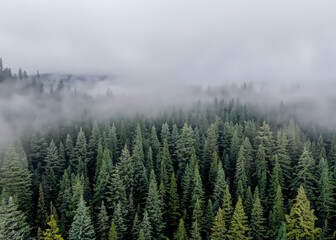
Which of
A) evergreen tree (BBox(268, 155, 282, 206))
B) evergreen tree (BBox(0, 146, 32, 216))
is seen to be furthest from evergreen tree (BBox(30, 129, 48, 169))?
evergreen tree (BBox(268, 155, 282, 206))

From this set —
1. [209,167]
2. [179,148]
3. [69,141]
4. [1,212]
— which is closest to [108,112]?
[69,141]

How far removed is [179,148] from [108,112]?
2339 inches

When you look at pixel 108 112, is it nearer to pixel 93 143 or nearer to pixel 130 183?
pixel 93 143

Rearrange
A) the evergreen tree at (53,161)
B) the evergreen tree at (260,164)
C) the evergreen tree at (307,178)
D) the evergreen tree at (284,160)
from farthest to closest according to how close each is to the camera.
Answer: the evergreen tree at (53,161) → the evergreen tree at (284,160) → the evergreen tree at (260,164) → the evergreen tree at (307,178)

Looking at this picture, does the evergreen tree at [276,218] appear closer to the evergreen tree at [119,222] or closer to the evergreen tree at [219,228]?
the evergreen tree at [219,228]

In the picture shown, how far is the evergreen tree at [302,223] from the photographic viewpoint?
48.3m

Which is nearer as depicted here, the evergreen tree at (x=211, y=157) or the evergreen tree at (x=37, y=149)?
the evergreen tree at (x=211, y=157)

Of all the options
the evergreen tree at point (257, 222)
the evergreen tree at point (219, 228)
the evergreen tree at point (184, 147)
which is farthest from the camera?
the evergreen tree at point (184, 147)

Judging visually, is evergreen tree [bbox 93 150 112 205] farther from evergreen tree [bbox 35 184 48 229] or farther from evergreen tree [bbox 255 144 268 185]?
evergreen tree [bbox 255 144 268 185]

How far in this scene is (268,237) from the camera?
171 feet

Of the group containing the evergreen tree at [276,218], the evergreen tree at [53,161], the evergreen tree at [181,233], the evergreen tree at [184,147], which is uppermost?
the evergreen tree at [184,147]

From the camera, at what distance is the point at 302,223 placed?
48.7 metres

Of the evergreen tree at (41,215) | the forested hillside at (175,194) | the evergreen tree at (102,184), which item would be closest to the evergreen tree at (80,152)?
the forested hillside at (175,194)

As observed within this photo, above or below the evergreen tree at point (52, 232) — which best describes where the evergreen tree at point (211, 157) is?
above
